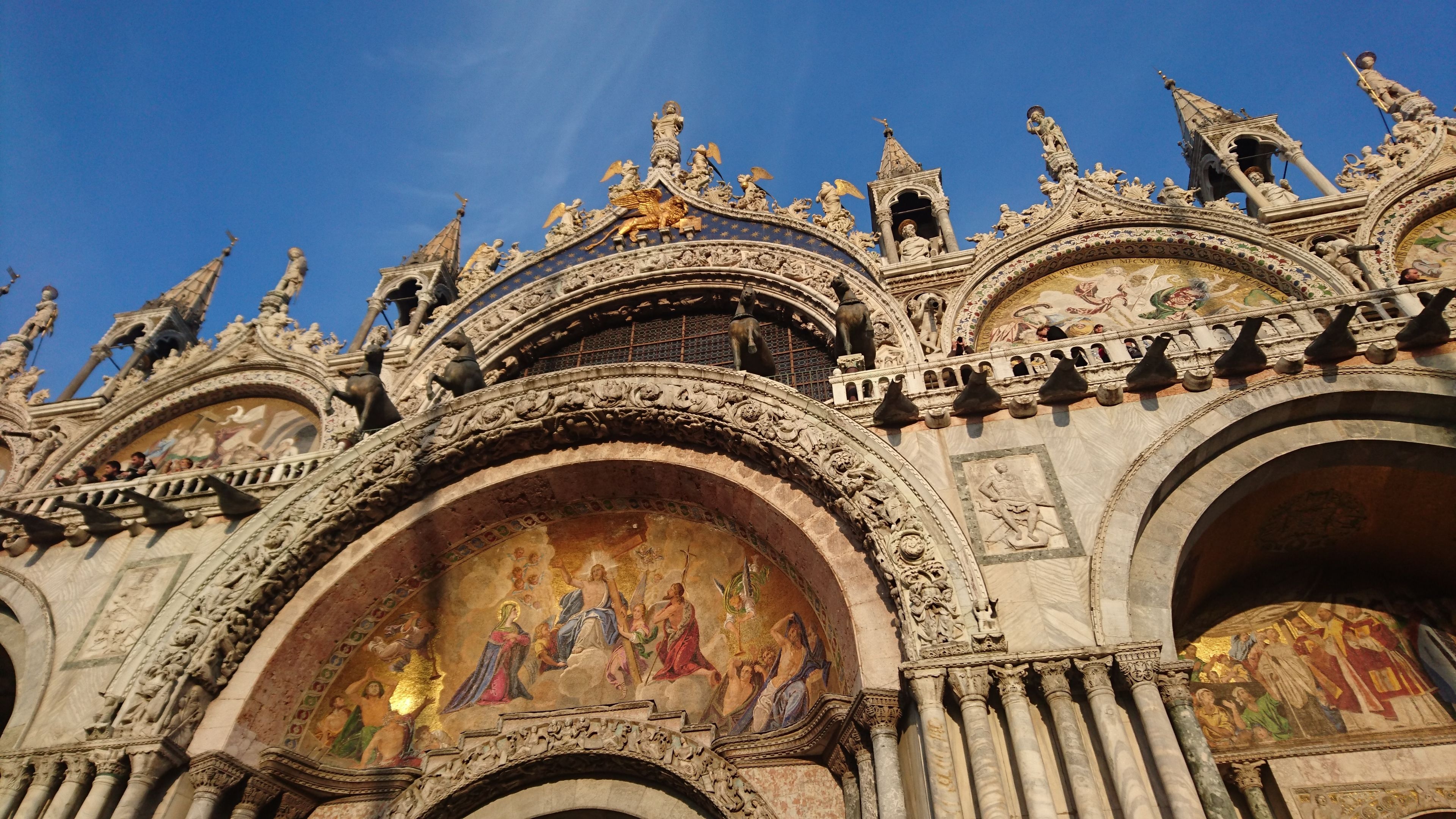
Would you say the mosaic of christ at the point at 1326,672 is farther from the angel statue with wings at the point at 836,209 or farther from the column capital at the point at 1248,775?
the angel statue with wings at the point at 836,209

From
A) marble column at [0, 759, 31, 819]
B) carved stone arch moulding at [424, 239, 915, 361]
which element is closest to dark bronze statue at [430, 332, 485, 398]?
carved stone arch moulding at [424, 239, 915, 361]

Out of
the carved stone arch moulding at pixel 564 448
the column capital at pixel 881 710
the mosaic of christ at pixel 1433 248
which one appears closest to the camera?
the column capital at pixel 881 710

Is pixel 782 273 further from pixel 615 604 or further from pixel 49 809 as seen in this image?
pixel 49 809

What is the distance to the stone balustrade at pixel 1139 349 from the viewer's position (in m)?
7.94

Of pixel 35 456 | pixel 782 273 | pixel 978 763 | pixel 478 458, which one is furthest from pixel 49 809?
pixel 782 273

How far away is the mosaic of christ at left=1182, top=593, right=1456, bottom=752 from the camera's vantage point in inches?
303

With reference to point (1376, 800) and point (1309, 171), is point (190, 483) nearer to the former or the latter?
point (1376, 800)

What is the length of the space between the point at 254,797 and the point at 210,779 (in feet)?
1.51

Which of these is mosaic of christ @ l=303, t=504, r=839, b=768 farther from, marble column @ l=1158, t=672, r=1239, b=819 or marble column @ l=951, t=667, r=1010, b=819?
marble column @ l=1158, t=672, r=1239, b=819

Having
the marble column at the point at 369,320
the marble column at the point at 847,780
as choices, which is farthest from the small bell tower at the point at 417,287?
the marble column at the point at 847,780

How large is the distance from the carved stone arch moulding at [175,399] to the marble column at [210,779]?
7748mm

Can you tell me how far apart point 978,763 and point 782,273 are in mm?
9065

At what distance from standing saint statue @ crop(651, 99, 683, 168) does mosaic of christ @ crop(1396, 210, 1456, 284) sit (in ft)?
39.5

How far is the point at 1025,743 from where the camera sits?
5879 millimetres
